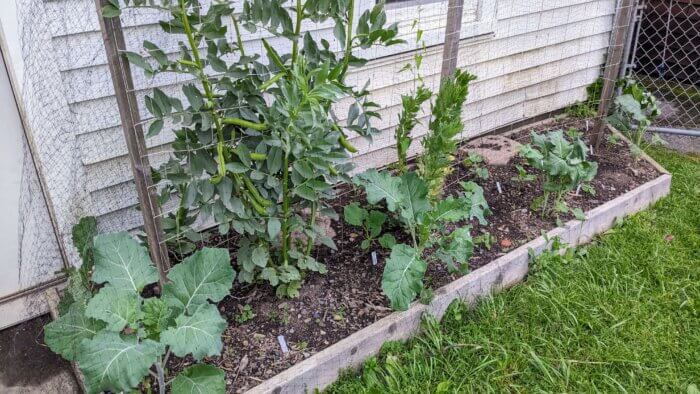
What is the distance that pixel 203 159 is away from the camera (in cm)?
217

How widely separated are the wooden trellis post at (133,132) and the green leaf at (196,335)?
1.30 ft

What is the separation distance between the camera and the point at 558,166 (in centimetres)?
306

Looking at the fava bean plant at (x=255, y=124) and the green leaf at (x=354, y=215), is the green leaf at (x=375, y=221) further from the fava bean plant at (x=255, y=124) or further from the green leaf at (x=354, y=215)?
the fava bean plant at (x=255, y=124)

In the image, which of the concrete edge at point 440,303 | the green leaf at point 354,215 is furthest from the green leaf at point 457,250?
the green leaf at point 354,215

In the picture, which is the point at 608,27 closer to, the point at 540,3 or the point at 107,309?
the point at 540,3

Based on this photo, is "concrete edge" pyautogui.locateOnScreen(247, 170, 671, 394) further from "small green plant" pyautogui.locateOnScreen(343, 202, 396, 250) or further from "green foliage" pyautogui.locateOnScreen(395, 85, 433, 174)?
"green foliage" pyautogui.locateOnScreen(395, 85, 433, 174)

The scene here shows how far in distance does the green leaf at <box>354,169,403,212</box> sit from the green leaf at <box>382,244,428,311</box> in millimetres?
283

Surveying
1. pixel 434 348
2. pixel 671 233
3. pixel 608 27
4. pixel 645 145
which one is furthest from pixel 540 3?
pixel 434 348

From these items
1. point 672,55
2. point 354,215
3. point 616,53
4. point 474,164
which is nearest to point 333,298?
point 354,215

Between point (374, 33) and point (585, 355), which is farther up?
point (374, 33)

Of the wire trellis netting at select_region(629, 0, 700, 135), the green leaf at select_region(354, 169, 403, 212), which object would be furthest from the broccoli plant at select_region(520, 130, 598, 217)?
the wire trellis netting at select_region(629, 0, 700, 135)

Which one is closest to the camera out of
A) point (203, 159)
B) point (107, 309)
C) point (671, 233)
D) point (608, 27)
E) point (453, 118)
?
point (107, 309)

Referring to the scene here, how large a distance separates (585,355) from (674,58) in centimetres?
504

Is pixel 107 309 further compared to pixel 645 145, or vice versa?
pixel 645 145
